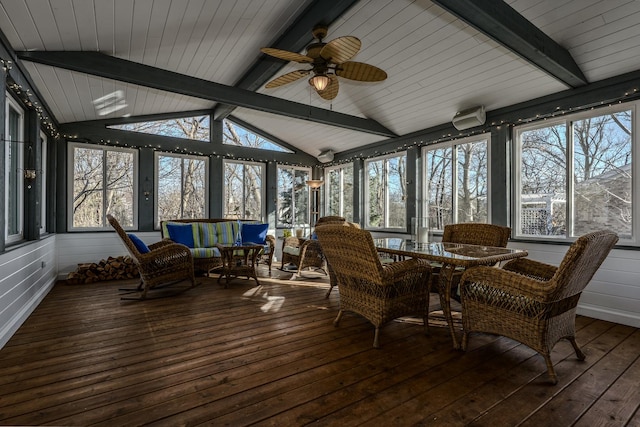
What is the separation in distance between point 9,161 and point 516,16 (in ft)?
16.7

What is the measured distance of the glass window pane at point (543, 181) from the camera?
3963mm

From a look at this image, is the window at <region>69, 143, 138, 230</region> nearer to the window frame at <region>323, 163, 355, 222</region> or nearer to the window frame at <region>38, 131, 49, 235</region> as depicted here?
the window frame at <region>38, 131, 49, 235</region>

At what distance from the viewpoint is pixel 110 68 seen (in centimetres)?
340

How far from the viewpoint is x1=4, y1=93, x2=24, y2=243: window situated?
3336 millimetres

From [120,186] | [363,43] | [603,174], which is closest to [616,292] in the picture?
[603,174]

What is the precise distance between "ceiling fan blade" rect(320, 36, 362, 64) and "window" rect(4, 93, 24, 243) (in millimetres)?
3246

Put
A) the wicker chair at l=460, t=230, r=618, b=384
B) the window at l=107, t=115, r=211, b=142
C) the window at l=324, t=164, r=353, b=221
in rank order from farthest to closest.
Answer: the window at l=324, t=164, r=353, b=221
the window at l=107, t=115, r=211, b=142
the wicker chair at l=460, t=230, r=618, b=384

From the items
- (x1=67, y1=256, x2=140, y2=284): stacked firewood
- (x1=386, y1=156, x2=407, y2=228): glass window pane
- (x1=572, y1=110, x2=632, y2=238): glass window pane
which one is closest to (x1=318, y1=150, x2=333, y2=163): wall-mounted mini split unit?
(x1=386, y1=156, x2=407, y2=228): glass window pane

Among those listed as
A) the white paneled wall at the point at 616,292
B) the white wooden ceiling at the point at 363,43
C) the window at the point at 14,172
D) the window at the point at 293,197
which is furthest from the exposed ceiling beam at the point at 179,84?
the white paneled wall at the point at 616,292

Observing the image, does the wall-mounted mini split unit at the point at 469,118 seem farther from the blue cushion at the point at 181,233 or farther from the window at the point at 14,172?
the window at the point at 14,172

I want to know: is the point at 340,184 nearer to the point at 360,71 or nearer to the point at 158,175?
the point at 158,175

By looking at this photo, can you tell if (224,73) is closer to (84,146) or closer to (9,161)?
(9,161)

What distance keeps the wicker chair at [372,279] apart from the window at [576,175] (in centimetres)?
237

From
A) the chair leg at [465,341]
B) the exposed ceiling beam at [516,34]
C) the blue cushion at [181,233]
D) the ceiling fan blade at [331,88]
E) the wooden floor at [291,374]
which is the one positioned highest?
the exposed ceiling beam at [516,34]
